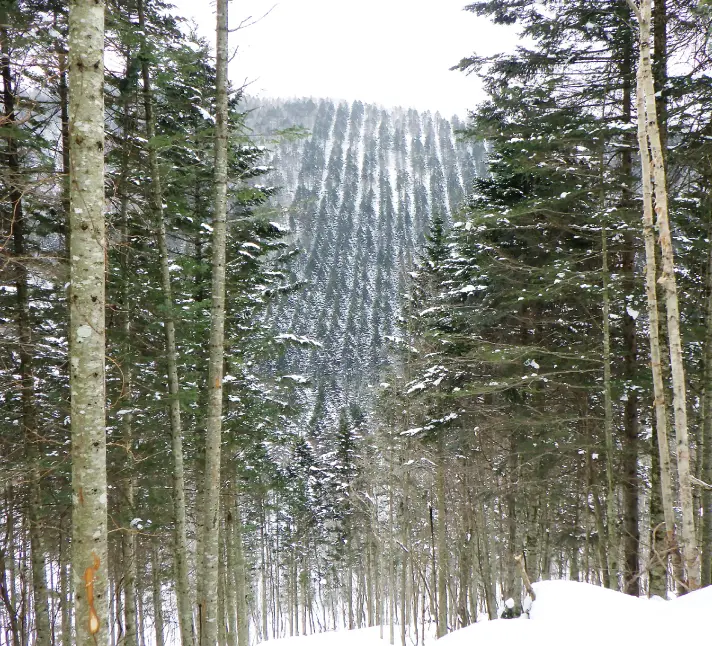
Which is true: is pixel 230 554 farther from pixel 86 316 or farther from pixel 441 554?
pixel 86 316

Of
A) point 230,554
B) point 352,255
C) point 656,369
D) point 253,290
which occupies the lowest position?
point 230,554

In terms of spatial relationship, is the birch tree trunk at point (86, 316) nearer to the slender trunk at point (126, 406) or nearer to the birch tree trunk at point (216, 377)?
the birch tree trunk at point (216, 377)

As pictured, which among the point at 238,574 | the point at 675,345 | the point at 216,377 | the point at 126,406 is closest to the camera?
the point at 675,345

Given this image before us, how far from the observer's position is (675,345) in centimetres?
571

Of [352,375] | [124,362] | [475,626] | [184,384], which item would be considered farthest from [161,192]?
[352,375]

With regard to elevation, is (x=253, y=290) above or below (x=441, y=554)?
above

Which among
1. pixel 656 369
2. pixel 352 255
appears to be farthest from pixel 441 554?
pixel 352 255

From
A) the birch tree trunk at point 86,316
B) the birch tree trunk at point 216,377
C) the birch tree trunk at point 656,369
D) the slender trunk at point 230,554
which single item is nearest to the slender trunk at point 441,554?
the slender trunk at point 230,554

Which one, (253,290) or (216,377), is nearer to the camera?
(216,377)

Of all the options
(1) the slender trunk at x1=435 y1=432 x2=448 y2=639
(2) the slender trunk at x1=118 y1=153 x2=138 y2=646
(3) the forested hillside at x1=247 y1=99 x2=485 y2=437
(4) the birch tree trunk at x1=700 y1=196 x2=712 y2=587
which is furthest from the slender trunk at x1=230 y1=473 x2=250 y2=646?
(4) the birch tree trunk at x1=700 y1=196 x2=712 y2=587

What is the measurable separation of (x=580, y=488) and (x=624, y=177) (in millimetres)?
9251

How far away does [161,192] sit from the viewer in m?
8.34

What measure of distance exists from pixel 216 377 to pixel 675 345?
6.17 m

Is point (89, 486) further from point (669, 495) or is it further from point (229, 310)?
point (229, 310)
